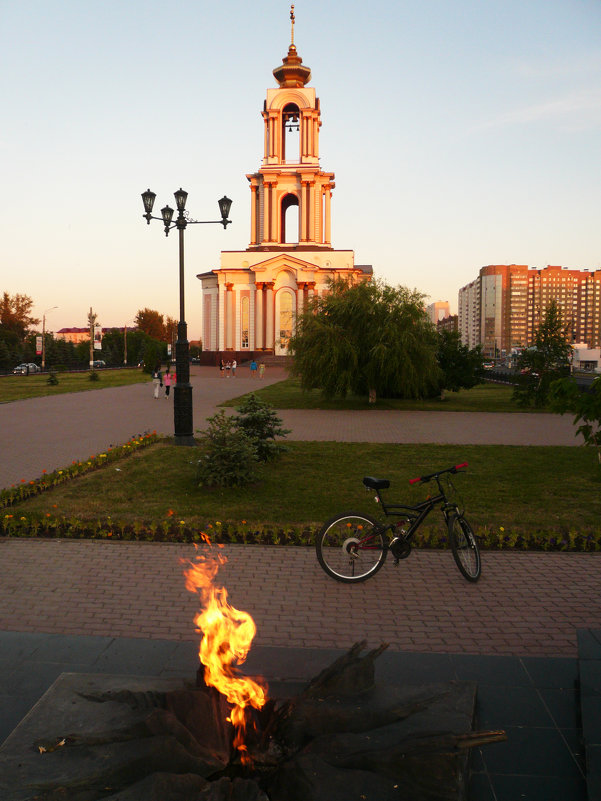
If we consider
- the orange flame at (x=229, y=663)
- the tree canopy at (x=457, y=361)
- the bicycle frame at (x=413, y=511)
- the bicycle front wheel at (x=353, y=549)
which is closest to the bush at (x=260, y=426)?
the bicycle front wheel at (x=353, y=549)

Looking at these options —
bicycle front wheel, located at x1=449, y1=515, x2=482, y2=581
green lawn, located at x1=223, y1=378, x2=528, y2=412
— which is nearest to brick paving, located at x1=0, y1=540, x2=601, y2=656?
bicycle front wheel, located at x1=449, y1=515, x2=482, y2=581

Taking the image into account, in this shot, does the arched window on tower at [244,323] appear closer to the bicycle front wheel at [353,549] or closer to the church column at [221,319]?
the church column at [221,319]

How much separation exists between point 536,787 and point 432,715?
604 mm

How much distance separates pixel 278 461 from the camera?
43.2ft

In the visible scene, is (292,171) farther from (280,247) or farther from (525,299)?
(525,299)

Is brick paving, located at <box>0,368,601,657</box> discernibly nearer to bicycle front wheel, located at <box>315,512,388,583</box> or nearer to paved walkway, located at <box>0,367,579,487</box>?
bicycle front wheel, located at <box>315,512,388,583</box>

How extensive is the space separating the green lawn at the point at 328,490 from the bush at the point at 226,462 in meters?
0.18

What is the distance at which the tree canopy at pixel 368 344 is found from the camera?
25.8m

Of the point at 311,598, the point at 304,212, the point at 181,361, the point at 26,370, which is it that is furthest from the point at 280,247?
the point at 311,598

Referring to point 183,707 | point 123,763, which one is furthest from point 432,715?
point 123,763

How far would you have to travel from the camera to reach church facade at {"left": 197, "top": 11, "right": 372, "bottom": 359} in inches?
2721

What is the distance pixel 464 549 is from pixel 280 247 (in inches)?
2667

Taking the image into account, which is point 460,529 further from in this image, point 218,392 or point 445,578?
point 218,392

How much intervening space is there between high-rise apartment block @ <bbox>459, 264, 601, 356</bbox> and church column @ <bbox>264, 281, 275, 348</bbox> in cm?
11224
